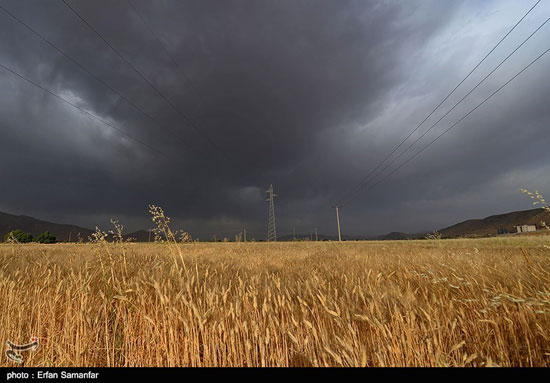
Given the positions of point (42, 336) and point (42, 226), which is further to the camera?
point (42, 226)

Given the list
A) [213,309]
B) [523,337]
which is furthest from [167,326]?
[523,337]

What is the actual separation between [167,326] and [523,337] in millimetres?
2960

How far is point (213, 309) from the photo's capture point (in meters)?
2.03

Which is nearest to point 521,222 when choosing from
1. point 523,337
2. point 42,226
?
point 523,337
